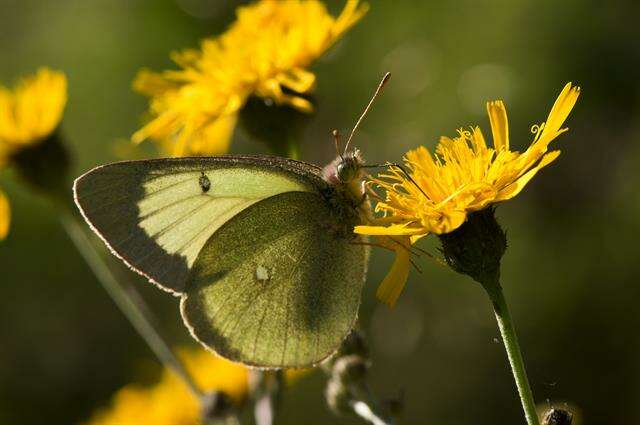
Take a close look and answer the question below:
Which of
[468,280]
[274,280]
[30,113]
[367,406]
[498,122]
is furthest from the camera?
[468,280]

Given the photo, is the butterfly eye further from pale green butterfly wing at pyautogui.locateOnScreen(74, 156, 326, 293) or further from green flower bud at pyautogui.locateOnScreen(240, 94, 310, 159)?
green flower bud at pyautogui.locateOnScreen(240, 94, 310, 159)

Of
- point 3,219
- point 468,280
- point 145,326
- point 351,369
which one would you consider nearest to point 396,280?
point 351,369

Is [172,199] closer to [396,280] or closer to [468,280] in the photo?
[396,280]

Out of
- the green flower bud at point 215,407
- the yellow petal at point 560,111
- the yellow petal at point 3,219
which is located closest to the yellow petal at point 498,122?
the yellow petal at point 560,111

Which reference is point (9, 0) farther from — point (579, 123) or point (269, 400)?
point (269, 400)

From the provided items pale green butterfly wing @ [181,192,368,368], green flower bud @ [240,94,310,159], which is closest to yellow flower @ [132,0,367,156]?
green flower bud @ [240,94,310,159]

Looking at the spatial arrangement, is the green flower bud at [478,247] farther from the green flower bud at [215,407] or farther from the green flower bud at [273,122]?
the green flower bud at [273,122]
